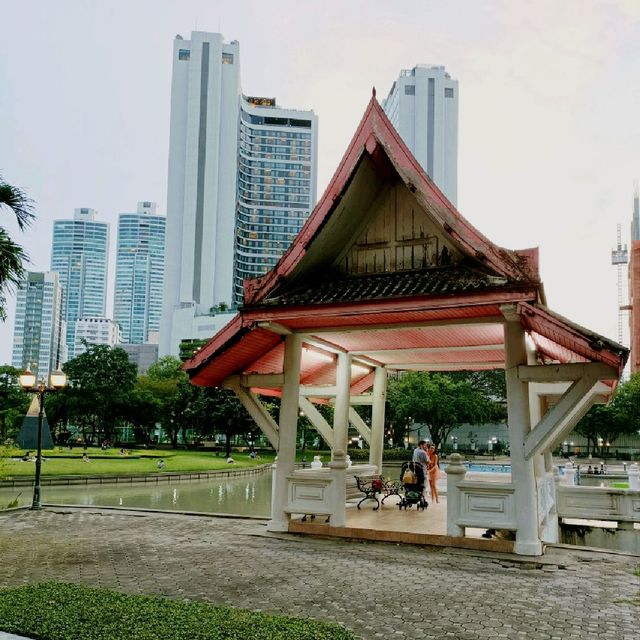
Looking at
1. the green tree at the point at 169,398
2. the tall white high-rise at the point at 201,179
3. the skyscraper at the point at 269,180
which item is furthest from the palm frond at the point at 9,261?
the skyscraper at the point at 269,180

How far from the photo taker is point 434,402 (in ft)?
178

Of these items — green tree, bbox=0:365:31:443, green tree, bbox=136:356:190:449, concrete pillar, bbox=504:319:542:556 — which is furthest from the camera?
green tree, bbox=136:356:190:449

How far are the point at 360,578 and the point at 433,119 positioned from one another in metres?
142

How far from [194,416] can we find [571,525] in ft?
157

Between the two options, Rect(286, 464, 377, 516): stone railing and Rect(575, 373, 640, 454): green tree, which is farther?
Rect(575, 373, 640, 454): green tree

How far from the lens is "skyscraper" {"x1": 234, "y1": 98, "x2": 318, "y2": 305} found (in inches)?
5694

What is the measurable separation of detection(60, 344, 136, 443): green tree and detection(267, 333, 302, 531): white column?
5020 centimetres

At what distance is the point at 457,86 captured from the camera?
143m

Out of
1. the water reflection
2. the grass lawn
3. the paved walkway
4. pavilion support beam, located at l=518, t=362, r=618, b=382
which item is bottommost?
the water reflection

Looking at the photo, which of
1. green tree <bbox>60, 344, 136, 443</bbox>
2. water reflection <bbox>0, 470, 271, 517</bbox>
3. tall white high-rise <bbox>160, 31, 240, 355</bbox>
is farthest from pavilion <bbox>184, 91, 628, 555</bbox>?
tall white high-rise <bbox>160, 31, 240, 355</bbox>

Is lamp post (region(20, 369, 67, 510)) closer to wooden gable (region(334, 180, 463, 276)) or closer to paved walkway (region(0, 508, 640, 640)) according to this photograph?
paved walkway (region(0, 508, 640, 640))

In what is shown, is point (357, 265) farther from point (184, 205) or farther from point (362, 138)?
point (184, 205)

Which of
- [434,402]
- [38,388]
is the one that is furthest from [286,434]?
[434,402]

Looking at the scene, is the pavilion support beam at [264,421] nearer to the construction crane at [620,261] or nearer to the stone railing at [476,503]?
the stone railing at [476,503]
